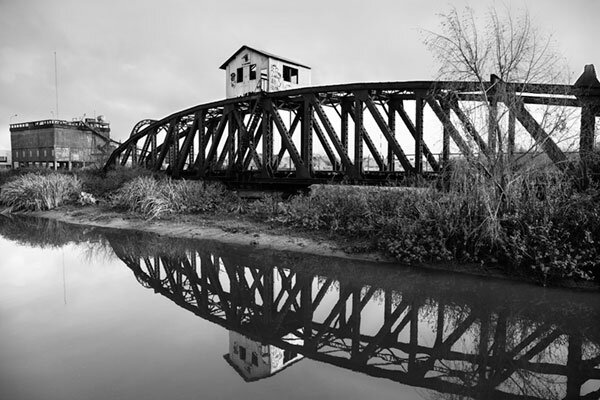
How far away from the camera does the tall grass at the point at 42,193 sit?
63.9 ft

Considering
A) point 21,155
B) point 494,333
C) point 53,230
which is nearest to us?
point 494,333

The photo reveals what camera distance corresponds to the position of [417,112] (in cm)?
1155

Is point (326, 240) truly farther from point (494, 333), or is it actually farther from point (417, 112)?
point (494, 333)

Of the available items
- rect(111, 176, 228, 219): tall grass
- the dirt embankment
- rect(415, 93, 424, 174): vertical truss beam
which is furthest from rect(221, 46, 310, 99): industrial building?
rect(415, 93, 424, 174): vertical truss beam

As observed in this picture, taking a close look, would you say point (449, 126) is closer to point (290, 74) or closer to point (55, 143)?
point (290, 74)

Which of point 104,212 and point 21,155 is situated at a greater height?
point 21,155

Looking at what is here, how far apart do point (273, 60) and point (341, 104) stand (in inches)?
394

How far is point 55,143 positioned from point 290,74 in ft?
146

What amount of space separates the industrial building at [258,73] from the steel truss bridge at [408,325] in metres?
16.6

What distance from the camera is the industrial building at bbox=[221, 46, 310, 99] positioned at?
2302 centimetres

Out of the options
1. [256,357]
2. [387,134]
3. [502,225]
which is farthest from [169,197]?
[256,357]

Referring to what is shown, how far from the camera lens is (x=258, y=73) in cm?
2314

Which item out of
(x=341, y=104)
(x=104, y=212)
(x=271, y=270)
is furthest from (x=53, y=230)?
(x=341, y=104)

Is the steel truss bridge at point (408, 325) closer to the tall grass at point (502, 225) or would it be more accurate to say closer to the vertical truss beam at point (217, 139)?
the tall grass at point (502, 225)
